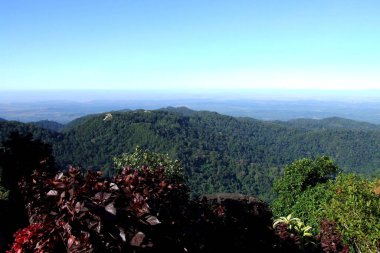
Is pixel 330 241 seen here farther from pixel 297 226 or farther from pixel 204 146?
pixel 204 146

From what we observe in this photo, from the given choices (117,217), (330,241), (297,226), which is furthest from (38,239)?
(297,226)

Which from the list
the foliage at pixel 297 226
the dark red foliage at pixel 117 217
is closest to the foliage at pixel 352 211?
the foliage at pixel 297 226

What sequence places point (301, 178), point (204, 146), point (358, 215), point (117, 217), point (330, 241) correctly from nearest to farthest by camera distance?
point (117, 217)
point (330, 241)
point (358, 215)
point (301, 178)
point (204, 146)

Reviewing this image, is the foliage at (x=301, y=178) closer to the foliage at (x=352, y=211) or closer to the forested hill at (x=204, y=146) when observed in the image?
the foliage at (x=352, y=211)

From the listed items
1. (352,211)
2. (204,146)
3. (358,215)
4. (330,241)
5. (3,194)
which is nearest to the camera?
(330,241)

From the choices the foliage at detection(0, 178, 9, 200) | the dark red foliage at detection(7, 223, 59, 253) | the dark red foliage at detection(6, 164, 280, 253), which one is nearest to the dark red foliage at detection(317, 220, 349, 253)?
the dark red foliage at detection(6, 164, 280, 253)

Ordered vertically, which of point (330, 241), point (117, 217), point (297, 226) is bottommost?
point (297, 226)

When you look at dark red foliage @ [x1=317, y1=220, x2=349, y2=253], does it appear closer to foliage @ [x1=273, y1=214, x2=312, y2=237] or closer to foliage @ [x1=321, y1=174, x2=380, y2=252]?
foliage @ [x1=273, y1=214, x2=312, y2=237]

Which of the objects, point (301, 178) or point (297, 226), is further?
point (301, 178)

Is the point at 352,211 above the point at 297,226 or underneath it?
above
